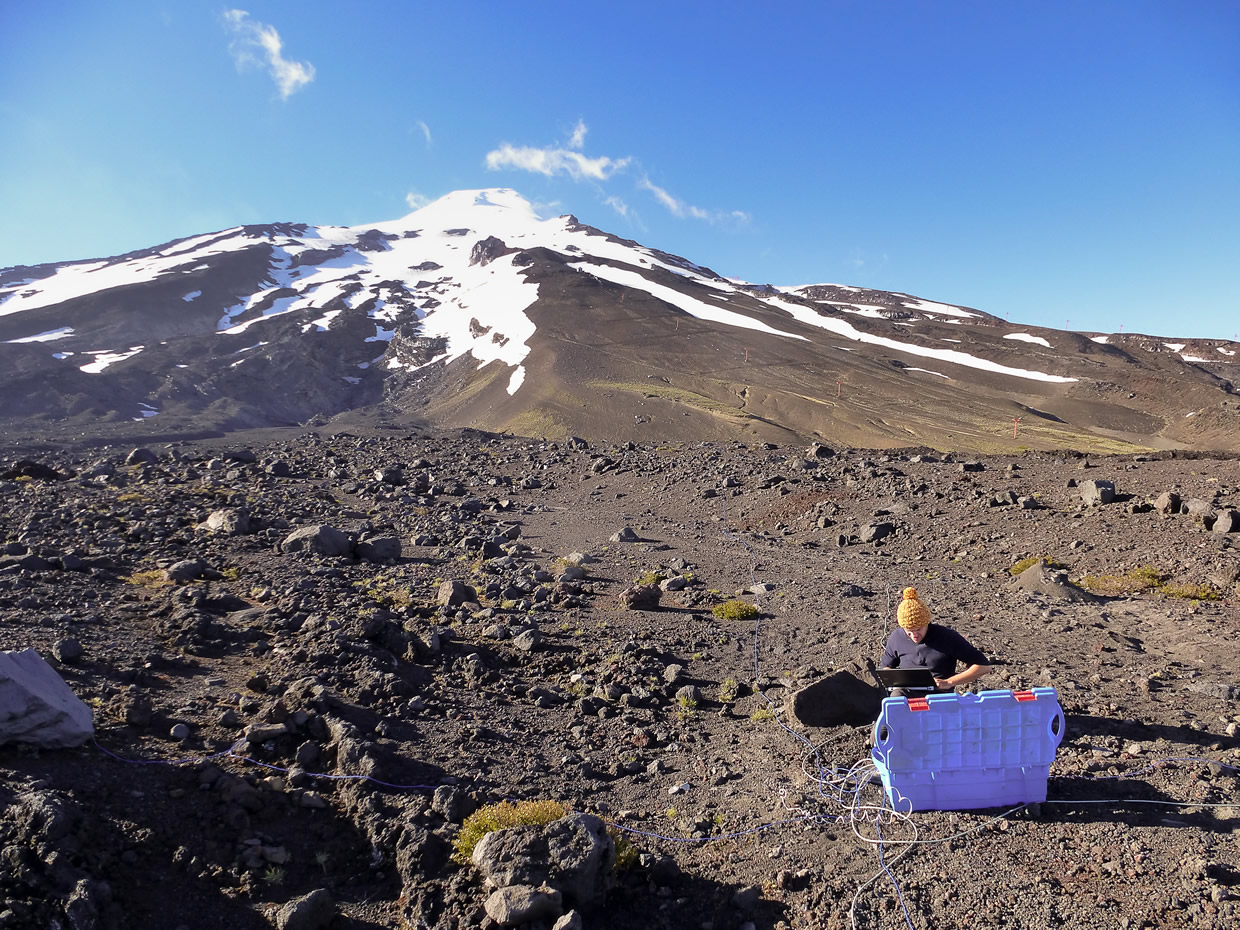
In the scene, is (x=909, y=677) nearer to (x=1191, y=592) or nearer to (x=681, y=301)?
(x=1191, y=592)

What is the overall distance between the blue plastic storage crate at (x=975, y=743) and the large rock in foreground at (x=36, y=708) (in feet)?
20.4

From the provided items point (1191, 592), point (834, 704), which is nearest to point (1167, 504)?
point (1191, 592)

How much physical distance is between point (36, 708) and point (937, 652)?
7125 millimetres

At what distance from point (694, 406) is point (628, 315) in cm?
2950

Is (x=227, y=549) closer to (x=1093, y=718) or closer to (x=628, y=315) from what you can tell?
(x=1093, y=718)

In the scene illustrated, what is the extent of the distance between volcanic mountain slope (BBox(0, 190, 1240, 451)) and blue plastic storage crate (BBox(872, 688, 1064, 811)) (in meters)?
36.1

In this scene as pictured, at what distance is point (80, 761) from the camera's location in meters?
5.34

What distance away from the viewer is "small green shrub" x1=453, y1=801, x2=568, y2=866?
483 centimetres

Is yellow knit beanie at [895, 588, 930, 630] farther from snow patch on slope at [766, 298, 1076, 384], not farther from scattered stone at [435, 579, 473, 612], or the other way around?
snow patch on slope at [766, 298, 1076, 384]

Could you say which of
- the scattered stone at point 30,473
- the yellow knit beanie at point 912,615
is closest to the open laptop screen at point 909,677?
the yellow knit beanie at point 912,615

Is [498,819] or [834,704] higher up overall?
[834,704]

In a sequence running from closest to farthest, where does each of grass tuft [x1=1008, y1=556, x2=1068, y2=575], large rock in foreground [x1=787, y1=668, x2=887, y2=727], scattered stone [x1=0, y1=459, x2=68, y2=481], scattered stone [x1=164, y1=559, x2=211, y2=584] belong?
large rock in foreground [x1=787, y1=668, x2=887, y2=727] < scattered stone [x1=164, y1=559, x2=211, y2=584] < grass tuft [x1=1008, y1=556, x2=1068, y2=575] < scattered stone [x1=0, y1=459, x2=68, y2=481]

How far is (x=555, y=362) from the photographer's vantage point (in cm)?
5550

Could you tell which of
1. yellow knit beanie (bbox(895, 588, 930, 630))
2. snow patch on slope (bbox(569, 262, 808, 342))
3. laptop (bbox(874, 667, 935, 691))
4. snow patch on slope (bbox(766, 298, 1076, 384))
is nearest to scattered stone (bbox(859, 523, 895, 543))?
yellow knit beanie (bbox(895, 588, 930, 630))
